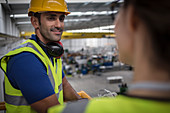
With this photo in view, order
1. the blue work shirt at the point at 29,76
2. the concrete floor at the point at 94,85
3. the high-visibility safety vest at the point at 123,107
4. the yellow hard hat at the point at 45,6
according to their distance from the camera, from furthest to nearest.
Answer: the concrete floor at the point at 94,85
the yellow hard hat at the point at 45,6
the blue work shirt at the point at 29,76
the high-visibility safety vest at the point at 123,107

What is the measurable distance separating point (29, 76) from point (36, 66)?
0.31ft

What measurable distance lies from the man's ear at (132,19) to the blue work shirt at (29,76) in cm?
84

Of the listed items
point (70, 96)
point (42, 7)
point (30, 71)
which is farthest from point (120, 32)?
point (70, 96)

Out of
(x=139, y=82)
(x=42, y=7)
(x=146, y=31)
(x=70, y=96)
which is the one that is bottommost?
(x=70, y=96)

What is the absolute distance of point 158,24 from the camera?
411 millimetres

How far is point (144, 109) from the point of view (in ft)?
1.27

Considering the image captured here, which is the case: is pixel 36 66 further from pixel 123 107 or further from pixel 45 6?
pixel 123 107

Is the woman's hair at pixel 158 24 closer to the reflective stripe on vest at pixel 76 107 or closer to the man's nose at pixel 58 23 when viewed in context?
the reflective stripe on vest at pixel 76 107

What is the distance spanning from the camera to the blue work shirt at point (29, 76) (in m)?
1.07

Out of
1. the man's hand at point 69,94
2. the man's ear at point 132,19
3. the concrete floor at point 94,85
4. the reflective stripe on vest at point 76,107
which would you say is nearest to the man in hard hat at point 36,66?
the man's hand at point 69,94

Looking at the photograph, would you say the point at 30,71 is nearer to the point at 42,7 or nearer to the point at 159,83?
the point at 42,7

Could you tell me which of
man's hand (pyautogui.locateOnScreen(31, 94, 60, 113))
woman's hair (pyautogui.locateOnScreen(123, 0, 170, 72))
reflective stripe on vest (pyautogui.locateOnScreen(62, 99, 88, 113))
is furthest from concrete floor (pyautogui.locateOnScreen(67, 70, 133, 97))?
woman's hair (pyautogui.locateOnScreen(123, 0, 170, 72))

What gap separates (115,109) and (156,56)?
195mm

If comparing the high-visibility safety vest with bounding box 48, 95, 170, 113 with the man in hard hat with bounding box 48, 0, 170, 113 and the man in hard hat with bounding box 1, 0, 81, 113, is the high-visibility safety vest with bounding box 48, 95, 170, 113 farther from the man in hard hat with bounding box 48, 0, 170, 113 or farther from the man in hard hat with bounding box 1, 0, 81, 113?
the man in hard hat with bounding box 1, 0, 81, 113
